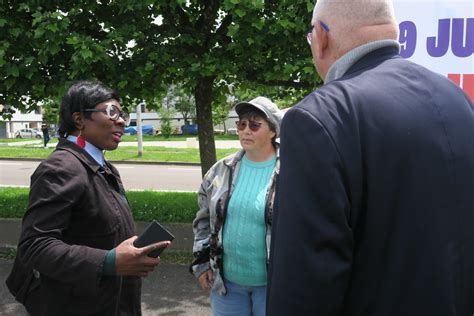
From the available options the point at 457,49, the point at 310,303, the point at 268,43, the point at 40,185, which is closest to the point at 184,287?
the point at 268,43

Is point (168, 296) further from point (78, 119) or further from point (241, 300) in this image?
point (78, 119)

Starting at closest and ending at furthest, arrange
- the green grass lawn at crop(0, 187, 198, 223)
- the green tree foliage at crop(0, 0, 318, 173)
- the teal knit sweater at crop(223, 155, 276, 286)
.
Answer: the teal knit sweater at crop(223, 155, 276, 286), the green tree foliage at crop(0, 0, 318, 173), the green grass lawn at crop(0, 187, 198, 223)

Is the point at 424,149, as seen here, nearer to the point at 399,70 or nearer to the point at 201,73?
→ the point at 399,70

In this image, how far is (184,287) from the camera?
15.4 ft

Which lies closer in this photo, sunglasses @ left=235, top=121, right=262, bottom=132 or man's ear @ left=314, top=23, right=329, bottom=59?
man's ear @ left=314, top=23, right=329, bottom=59

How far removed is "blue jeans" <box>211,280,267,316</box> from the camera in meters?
2.68

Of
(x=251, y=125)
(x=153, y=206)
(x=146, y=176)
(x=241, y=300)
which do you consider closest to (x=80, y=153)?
(x=251, y=125)

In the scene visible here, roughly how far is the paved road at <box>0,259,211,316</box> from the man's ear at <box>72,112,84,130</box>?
2417 mm

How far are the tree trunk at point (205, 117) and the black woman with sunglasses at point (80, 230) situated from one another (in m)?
3.59

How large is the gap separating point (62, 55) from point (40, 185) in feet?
12.5

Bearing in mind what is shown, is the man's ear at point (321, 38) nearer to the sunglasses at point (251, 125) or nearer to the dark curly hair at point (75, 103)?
the dark curly hair at point (75, 103)

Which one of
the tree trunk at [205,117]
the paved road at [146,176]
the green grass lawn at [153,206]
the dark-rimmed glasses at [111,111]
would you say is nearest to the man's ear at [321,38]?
the dark-rimmed glasses at [111,111]

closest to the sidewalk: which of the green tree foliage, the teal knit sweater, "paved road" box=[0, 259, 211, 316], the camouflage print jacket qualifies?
"paved road" box=[0, 259, 211, 316]

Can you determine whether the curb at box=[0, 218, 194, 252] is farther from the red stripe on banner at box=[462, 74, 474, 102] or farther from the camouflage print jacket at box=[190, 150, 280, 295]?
the red stripe on banner at box=[462, 74, 474, 102]
